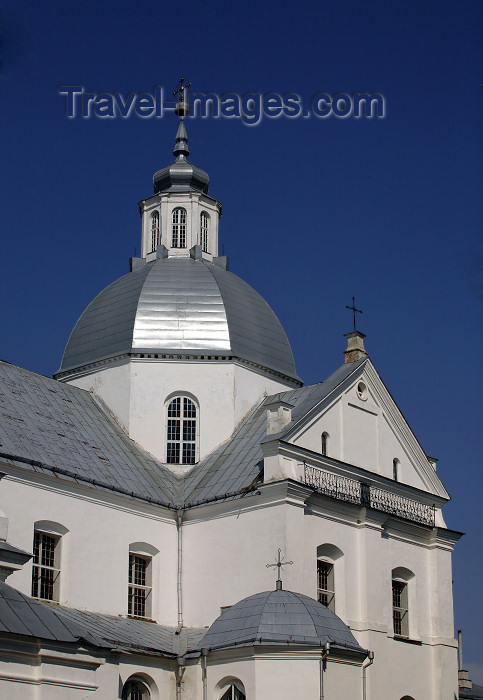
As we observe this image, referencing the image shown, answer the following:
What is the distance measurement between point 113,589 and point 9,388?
6.26m

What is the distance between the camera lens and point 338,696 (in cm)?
2411

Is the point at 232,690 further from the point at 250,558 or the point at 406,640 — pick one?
the point at 406,640

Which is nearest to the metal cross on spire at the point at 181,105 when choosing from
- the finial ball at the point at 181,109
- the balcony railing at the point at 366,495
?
the finial ball at the point at 181,109

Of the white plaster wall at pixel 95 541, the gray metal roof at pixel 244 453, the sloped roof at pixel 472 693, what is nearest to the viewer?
the white plaster wall at pixel 95 541

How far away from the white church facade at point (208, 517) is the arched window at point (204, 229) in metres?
1.38

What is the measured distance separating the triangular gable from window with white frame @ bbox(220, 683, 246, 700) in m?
6.61

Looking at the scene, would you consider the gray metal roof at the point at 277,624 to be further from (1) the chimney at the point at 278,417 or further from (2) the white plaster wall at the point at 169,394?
(2) the white plaster wall at the point at 169,394

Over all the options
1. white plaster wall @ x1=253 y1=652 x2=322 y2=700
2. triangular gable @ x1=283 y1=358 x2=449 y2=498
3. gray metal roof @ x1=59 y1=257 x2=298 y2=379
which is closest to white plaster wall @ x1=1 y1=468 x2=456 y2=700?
triangular gable @ x1=283 y1=358 x2=449 y2=498

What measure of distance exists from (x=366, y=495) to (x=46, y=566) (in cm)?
906

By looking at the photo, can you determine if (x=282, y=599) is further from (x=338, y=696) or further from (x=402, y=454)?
(x=402, y=454)

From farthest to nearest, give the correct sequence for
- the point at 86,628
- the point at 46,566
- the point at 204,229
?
the point at 204,229 → the point at 46,566 → the point at 86,628

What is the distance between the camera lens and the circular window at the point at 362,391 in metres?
31.8

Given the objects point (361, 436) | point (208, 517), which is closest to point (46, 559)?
point (208, 517)

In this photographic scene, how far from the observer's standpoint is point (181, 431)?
32688 mm
